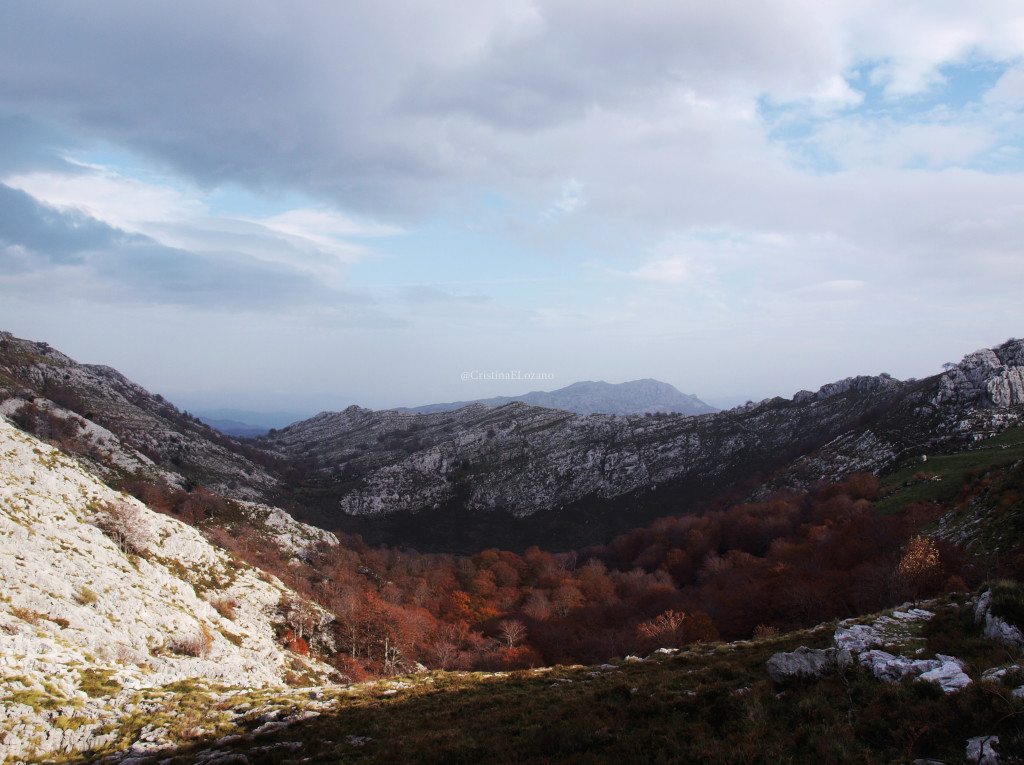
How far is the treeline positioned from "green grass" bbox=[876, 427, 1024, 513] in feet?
14.2

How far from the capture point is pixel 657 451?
570ft

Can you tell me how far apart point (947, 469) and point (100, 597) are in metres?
105

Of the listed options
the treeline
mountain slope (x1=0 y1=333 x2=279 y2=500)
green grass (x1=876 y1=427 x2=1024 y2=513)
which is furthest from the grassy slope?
mountain slope (x1=0 y1=333 x2=279 y2=500)

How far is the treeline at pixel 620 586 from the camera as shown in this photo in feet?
133

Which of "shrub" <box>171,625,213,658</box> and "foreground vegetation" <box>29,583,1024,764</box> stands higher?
"foreground vegetation" <box>29,583,1024,764</box>

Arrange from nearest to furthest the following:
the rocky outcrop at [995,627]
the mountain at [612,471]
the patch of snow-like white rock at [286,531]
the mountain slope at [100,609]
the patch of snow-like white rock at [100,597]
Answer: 1. the rocky outcrop at [995,627]
2. the mountain slope at [100,609]
3. the patch of snow-like white rock at [100,597]
4. the patch of snow-like white rock at [286,531]
5. the mountain at [612,471]

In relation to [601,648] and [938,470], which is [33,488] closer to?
[601,648]

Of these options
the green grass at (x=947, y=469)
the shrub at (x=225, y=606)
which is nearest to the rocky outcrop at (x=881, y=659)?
the shrub at (x=225, y=606)

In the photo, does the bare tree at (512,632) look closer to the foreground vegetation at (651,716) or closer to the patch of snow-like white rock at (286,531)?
the patch of snow-like white rock at (286,531)

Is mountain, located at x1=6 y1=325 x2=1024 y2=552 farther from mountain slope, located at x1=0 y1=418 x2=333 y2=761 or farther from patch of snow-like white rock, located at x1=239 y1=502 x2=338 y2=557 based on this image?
mountain slope, located at x1=0 y1=418 x2=333 y2=761

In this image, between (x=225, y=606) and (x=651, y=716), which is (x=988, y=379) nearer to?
(x=651, y=716)

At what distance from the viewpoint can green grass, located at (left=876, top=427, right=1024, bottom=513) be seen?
6156cm

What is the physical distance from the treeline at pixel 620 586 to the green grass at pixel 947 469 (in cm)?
432

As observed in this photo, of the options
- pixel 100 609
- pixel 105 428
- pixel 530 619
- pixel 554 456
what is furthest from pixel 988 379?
pixel 105 428
